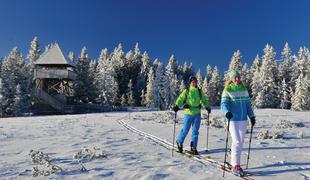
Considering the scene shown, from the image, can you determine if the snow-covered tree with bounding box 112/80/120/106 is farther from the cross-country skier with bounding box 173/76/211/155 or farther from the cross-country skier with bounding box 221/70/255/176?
the cross-country skier with bounding box 221/70/255/176

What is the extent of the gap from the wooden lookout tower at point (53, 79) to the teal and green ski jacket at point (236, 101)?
126 ft

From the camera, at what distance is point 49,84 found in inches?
1874

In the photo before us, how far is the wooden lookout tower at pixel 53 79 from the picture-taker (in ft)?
141

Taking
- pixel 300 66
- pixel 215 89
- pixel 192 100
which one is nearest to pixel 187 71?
pixel 215 89

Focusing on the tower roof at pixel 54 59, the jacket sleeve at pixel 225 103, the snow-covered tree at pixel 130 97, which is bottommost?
the jacket sleeve at pixel 225 103

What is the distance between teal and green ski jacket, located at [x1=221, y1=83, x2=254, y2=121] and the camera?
7375mm

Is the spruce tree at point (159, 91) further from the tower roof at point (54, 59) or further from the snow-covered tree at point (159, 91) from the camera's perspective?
the tower roof at point (54, 59)

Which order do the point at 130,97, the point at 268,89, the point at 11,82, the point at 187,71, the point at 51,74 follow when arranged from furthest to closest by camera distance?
the point at 187,71 < the point at 130,97 < the point at 268,89 < the point at 11,82 < the point at 51,74

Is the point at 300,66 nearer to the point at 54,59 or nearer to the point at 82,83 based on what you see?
the point at 82,83

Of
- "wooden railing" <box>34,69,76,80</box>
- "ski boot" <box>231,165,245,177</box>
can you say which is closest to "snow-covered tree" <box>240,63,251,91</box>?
"wooden railing" <box>34,69,76,80</box>

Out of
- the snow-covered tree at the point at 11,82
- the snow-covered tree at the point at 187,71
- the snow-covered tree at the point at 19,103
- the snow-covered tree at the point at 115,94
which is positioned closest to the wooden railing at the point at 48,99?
the snow-covered tree at the point at 19,103

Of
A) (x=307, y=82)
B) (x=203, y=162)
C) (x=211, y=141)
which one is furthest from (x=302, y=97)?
(x=203, y=162)

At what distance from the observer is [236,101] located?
24.5ft

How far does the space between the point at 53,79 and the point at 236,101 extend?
4239 centimetres
